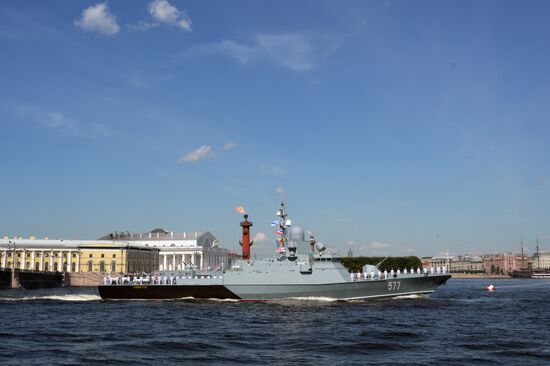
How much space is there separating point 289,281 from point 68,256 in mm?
99789

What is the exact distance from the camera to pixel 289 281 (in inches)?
2105

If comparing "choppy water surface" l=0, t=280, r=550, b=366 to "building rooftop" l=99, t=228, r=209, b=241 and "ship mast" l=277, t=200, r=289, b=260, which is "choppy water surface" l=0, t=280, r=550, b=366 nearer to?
"ship mast" l=277, t=200, r=289, b=260

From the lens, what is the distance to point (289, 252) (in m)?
55.1

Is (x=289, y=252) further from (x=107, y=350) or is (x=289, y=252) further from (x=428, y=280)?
(x=107, y=350)

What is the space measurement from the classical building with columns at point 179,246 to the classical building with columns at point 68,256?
578 inches

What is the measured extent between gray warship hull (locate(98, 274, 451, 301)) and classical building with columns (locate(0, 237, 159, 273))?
78514mm

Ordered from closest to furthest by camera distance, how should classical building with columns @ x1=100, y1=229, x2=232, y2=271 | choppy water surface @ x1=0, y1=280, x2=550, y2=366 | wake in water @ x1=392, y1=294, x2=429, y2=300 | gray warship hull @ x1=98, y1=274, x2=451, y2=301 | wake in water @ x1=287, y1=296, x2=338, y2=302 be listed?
choppy water surface @ x1=0, y1=280, x2=550, y2=366
wake in water @ x1=287, y1=296, x2=338, y2=302
gray warship hull @ x1=98, y1=274, x2=451, y2=301
wake in water @ x1=392, y1=294, x2=429, y2=300
classical building with columns @ x1=100, y1=229, x2=232, y2=271

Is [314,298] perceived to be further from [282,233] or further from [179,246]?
[179,246]

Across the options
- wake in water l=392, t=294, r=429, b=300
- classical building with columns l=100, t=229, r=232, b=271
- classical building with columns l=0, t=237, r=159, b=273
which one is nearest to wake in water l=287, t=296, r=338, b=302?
wake in water l=392, t=294, r=429, b=300

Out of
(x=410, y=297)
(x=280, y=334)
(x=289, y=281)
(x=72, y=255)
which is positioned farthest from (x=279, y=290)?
(x=72, y=255)

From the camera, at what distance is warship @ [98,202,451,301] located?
53.4m

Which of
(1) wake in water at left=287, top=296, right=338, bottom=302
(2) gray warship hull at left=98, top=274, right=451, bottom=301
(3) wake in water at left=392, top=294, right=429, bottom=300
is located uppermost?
(2) gray warship hull at left=98, top=274, right=451, bottom=301

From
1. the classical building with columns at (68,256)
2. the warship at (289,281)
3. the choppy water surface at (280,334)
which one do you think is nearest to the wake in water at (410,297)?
the warship at (289,281)

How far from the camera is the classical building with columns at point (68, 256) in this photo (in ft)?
443
